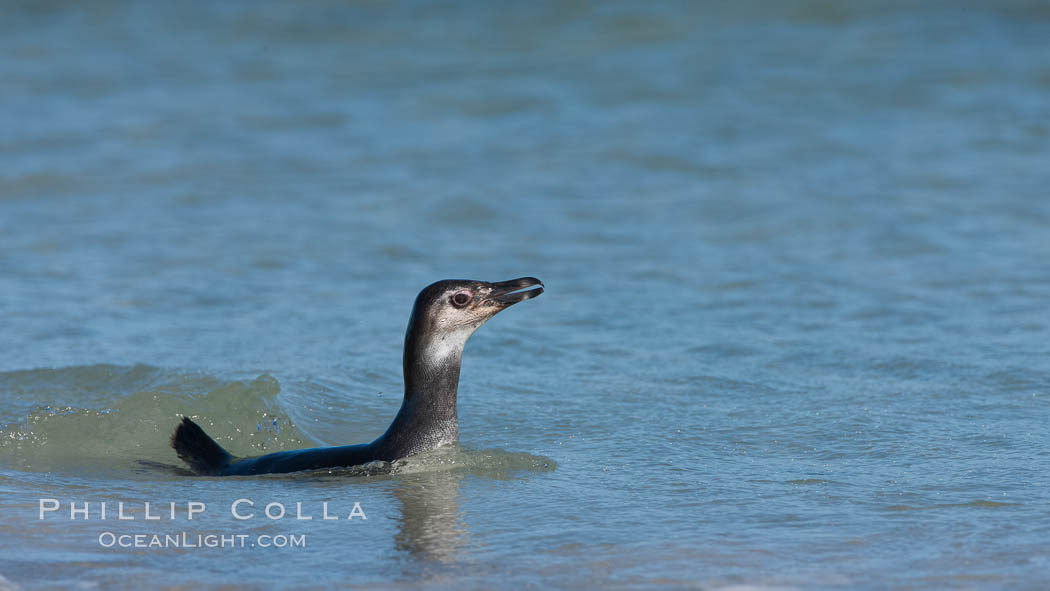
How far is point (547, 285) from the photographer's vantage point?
9125 millimetres

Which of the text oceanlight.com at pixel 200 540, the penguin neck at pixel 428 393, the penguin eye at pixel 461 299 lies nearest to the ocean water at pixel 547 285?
the text oceanlight.com at pixel 200 540

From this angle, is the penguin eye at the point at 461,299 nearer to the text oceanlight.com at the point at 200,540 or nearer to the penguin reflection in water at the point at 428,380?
the penguin reflection in water at the point at 428,380

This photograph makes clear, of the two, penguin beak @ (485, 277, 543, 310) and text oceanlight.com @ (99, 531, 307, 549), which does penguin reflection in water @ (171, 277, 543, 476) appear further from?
text oceanlight.com @ (99, 531, 307, 549)

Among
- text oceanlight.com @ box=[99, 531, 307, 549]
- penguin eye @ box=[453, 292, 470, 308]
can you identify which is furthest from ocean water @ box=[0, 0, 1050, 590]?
penguin eye @ box=[453, 292, 470, 308]

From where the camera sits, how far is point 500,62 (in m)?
15.8

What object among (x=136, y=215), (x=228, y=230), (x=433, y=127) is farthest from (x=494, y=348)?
(x=433, y=127)

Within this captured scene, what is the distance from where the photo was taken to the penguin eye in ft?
17.5

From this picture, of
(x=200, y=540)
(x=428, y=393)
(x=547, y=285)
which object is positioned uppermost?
(x=547, y=285)

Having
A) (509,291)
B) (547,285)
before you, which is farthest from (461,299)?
(547,285)

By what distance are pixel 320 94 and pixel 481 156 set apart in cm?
325

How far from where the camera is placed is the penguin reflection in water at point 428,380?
5281mm

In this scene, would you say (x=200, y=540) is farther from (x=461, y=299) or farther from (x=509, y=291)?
(x=509, y=291)

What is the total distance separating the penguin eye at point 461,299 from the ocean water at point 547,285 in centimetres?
64

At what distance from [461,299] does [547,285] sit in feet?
12.5
